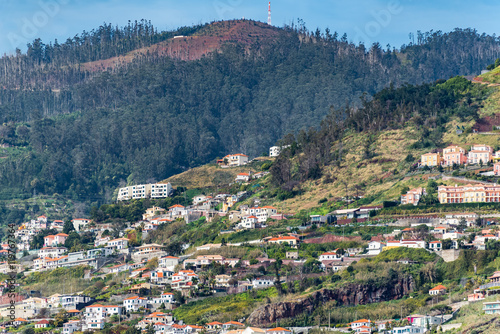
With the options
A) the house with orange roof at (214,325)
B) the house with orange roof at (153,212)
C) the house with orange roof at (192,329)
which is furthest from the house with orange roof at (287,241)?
the house with orange roof at (153,212)

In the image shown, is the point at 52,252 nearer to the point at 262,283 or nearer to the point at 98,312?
the point at 98,312

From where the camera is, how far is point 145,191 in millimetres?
143625

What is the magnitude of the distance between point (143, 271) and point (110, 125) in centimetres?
6857

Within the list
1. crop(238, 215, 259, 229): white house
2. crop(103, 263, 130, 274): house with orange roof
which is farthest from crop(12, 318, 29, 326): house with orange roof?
crop(238, 215, 259, 229): white house

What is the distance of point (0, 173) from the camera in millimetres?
157250

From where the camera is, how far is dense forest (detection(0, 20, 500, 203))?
164 meters

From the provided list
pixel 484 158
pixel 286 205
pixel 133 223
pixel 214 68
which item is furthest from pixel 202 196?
pixel 214 68

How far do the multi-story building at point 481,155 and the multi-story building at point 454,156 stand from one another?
67 cm

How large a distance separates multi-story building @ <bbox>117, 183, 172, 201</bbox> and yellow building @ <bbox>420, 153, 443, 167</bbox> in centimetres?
3949

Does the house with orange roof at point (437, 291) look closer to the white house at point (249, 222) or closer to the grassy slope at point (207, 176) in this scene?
the white house at point (249, 222)

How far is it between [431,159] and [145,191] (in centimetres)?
4399

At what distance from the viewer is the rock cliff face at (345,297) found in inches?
3314

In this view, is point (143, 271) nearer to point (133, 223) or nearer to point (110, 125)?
point (133, 223)

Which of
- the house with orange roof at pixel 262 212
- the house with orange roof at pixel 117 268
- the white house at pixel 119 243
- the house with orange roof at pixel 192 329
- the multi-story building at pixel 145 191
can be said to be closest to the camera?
the house with orange roof at pixel 192 329
